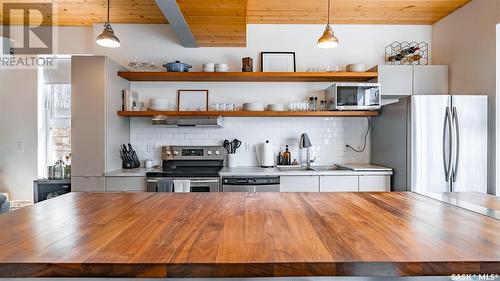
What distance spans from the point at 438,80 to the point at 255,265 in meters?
3.80

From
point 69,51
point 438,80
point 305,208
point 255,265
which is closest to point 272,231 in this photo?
point 255,265

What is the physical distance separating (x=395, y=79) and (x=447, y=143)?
39.3 inches

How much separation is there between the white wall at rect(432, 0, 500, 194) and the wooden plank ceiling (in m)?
0.18

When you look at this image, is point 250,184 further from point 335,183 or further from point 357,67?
point 357,67

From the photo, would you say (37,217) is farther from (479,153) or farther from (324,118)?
(479,153)

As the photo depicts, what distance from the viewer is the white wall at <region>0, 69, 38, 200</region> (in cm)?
404

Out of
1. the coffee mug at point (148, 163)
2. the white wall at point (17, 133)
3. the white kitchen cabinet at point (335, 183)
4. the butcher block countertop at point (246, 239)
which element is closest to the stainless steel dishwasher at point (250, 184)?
the white kitchen cabinet at point (335, 183)

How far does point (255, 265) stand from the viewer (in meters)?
0.77

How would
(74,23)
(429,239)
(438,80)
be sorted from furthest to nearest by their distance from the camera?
(74,23) → (438,80) → (429,239)

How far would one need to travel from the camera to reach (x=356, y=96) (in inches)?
135

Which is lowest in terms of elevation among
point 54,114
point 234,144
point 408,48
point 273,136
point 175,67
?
point 234,144

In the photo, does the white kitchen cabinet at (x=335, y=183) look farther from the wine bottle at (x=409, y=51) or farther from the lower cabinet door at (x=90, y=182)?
the lower cabinet door at (x=90, y=182)

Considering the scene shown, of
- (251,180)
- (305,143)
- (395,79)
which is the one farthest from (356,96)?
(251,180)

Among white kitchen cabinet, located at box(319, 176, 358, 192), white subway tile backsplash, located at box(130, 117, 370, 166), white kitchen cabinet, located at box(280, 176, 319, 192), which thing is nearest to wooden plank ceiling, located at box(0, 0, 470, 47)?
white subway tile backsplash, located at box(130, 117, 370, 166)
